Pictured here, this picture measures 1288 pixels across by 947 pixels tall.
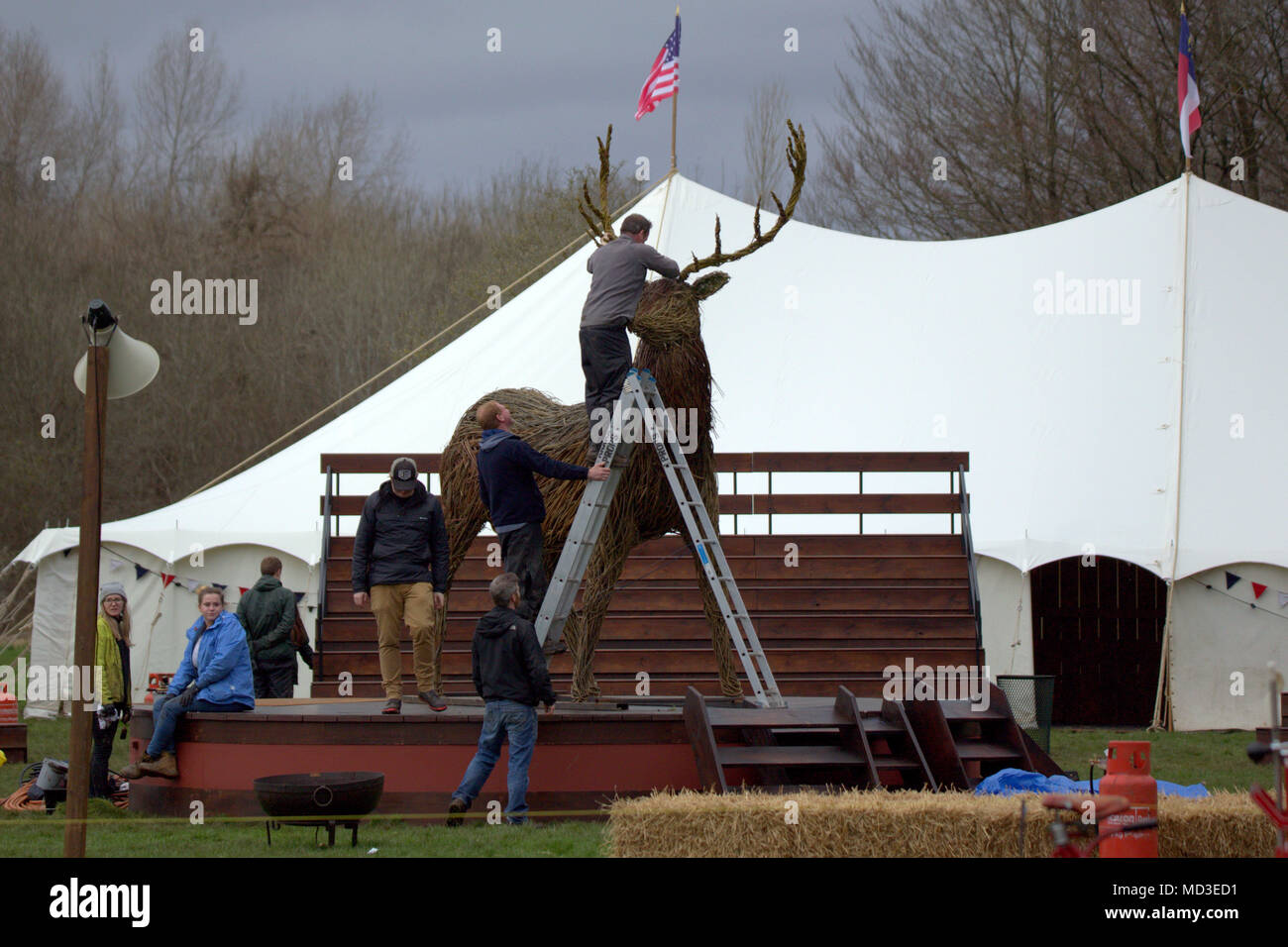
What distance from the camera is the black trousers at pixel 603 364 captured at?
927 centimetres

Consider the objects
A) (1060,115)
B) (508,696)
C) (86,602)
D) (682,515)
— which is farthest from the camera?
(1060,115)

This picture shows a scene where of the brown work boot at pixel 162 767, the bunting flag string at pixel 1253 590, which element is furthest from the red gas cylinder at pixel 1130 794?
the bunting flag string at pixel 1253 590

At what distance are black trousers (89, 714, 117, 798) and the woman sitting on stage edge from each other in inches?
36.1

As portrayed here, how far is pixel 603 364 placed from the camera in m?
9.30

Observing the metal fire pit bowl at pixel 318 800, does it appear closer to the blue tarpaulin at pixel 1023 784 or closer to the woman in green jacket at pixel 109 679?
the woman in green jacket at pixel 109 679

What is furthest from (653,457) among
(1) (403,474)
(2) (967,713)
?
(2) (967,713)

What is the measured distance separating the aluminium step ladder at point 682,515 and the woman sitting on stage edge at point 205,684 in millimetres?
1986

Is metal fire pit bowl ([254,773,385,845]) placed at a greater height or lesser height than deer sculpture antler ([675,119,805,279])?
lesser

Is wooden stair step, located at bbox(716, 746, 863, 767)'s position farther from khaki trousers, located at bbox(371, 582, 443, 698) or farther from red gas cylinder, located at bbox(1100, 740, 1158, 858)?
red gas cylinder, located at bbox(1100, 740, 1158, 858)

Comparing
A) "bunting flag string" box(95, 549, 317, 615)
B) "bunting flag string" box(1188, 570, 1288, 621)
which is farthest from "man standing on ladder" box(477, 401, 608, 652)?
"bunting flag string" box(1188, 570, 1288, 621)

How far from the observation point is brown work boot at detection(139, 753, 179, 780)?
9.64m

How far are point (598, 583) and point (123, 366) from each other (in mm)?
3477

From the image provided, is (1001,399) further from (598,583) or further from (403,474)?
(403,474)

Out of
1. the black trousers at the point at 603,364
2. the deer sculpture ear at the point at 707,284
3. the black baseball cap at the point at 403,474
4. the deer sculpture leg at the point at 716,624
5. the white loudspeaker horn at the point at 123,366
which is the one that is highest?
the deer sculpture ear at the point at 707,284
